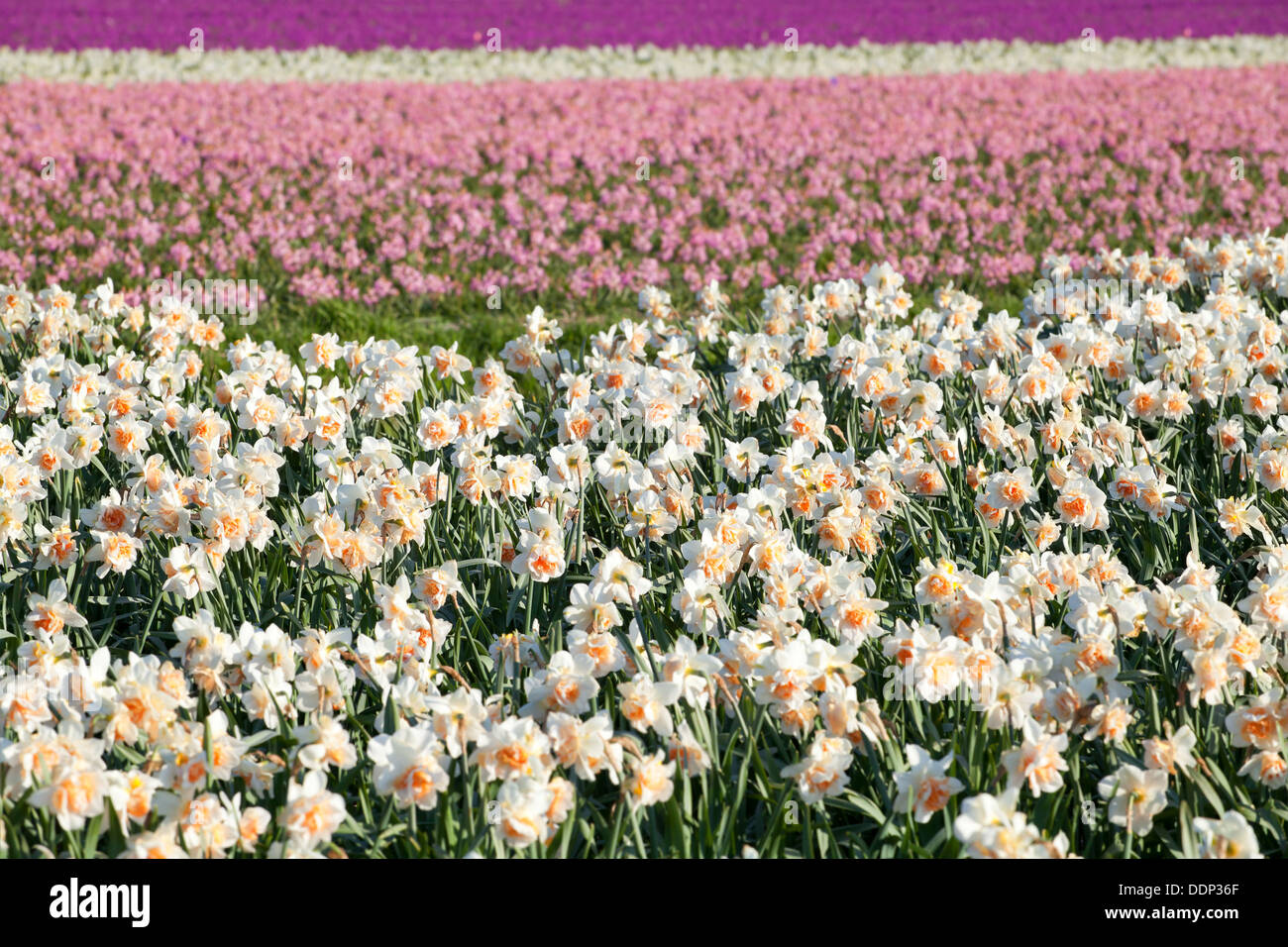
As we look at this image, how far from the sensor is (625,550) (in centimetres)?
323

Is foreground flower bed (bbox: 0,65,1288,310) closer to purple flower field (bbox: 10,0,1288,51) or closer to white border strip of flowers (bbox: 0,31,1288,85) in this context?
white border strip of flowers (bbox: 0,31,1288,85)

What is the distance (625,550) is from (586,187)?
6130 millimetres

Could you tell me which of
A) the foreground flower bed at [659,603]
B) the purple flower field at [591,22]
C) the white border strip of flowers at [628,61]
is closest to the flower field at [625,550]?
the foreground flower bed at [659,603]

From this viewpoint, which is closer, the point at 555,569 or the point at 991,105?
the point at 555,569

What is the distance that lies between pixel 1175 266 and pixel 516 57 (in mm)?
10184

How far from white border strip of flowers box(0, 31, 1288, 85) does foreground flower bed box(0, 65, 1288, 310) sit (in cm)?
240

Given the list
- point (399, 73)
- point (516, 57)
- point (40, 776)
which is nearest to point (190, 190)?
point (399, 73)

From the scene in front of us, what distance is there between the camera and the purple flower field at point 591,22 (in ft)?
47.6

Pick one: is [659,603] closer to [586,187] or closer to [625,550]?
[625,550]

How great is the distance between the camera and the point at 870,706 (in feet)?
7.47

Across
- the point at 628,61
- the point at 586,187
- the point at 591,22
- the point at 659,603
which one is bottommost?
the point at 659,603

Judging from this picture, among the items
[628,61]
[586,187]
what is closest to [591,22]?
[628,61]

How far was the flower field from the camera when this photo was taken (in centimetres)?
219
